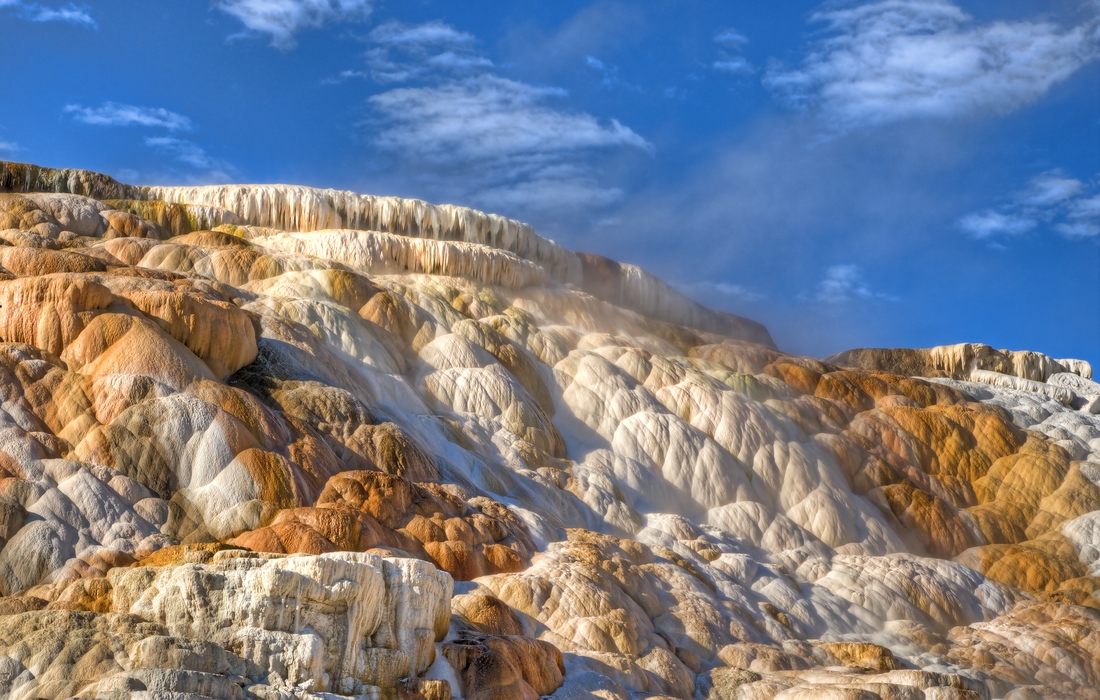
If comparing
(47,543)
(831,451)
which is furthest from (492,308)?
(47,543)

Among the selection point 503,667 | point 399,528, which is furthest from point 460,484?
point 503,667

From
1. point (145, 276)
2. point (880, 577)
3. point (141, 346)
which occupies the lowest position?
point (880, 577)

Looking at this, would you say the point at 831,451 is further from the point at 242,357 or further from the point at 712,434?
the point at 242,357

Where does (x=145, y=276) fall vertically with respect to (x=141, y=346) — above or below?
above

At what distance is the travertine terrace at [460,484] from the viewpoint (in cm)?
1067

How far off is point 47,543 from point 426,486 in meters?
5.14

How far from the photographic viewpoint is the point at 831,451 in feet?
75.9

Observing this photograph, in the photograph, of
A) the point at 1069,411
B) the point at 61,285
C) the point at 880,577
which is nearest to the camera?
the point at 61,285

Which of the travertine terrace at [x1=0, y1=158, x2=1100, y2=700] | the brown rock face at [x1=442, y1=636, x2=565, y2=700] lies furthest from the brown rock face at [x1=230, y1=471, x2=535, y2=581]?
the brown rock face at [x1=442, y1=636, x2=565, y2=700]

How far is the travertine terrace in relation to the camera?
10.7 m

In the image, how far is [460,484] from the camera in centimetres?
1669

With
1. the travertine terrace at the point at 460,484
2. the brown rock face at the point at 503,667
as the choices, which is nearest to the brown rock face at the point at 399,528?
the travertine terrace at the point at 460,484

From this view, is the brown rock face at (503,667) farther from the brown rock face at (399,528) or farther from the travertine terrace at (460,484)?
the brown rock face at (399,528)

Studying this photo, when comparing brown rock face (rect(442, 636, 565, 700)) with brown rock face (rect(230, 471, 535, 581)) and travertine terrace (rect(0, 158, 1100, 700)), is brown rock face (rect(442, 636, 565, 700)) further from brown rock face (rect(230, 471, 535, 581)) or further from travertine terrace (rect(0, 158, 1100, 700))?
brown rock face (rect(230, 471, 535, 581))
